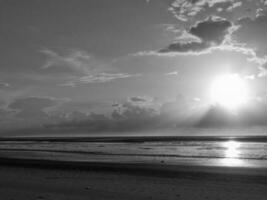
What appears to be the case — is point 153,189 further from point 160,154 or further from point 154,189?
point 160,154

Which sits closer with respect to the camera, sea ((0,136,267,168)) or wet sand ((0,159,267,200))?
wet sand ((0,159,267,200))

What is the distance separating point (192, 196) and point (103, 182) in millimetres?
6373

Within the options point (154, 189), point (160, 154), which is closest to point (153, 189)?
point (154, 189)

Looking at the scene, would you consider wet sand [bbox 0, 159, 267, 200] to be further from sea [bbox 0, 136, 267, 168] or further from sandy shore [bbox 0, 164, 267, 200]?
sea [bbox 0, 136, 267, 168]

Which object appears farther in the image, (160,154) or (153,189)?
(160,154)

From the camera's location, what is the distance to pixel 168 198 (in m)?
14.1

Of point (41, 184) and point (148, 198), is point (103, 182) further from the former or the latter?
point (148, 198)

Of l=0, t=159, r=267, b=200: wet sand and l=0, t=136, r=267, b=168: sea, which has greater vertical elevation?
l=0, t=159, r=267, b=200: wet sand

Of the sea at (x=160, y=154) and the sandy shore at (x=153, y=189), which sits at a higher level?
the sandy shore at (x=153, y=189)

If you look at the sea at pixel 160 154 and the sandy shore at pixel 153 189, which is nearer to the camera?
the sandy shore at pixel 153 189

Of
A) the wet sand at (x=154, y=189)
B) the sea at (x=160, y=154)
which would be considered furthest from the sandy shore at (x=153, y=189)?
the sea at (x=160, y=154)

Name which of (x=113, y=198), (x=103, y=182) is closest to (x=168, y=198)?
(x=113, y=198)

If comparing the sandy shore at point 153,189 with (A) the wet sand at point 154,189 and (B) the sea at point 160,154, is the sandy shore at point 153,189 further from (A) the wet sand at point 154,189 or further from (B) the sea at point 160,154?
(B) the sea at point 160,154

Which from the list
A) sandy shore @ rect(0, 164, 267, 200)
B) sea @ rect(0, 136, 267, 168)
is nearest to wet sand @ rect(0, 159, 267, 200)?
sandy shore @ rect(0, 164, 267, 200)
